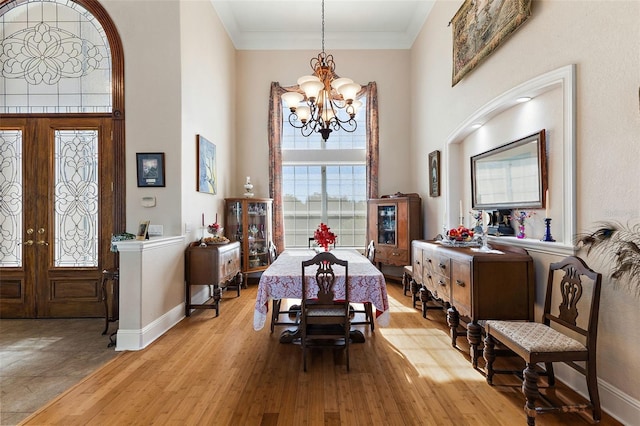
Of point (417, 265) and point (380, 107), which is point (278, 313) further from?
point (380, 107)

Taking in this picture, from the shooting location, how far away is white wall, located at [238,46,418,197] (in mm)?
6043

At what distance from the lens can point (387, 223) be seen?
18.1ft

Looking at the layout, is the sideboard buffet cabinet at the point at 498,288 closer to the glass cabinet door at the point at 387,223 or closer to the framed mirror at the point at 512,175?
the framed mirror at the point at 512,175

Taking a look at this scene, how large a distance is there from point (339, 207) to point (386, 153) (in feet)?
4.66

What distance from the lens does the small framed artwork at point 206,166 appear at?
14.1 feet

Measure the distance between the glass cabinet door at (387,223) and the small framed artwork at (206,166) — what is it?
2.91m

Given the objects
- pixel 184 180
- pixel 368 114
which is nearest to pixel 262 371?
pixel 184 180

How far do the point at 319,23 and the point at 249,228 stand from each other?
396cm

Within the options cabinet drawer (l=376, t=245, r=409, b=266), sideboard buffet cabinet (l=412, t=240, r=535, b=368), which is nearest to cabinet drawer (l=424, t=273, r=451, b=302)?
sideboard buffet cabinet (l=412, t=240, r=535, b=368)

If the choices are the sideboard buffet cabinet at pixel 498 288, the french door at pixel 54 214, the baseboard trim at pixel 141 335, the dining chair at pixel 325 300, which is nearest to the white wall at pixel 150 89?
the french door at pixel 54 214

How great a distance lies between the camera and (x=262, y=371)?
8.45 ft

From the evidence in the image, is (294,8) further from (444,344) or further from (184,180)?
(444,344)

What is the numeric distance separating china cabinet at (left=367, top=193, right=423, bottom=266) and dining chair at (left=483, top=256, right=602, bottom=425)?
9.01 feet

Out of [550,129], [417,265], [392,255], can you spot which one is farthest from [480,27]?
[392,255]
